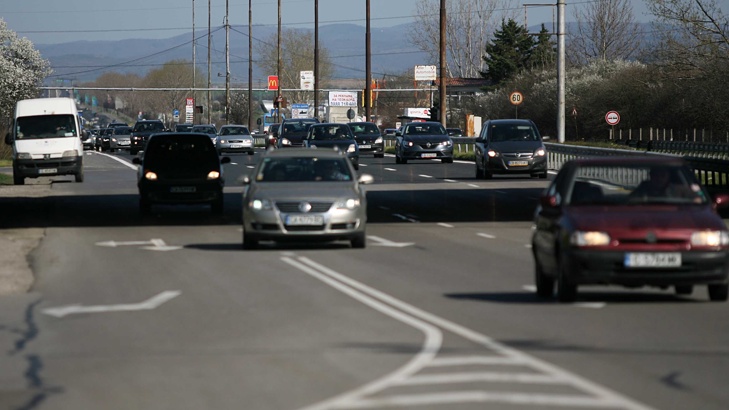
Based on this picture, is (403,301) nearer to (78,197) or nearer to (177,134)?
(177,134)

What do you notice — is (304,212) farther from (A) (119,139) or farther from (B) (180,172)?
(A) (119,139)

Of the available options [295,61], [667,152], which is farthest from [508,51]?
[667,152]

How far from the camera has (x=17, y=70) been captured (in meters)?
90.6

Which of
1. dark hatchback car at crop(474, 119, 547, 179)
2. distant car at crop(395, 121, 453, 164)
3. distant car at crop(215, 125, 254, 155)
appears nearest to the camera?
dark hatchback car at crop(474, 119, 547, 179)

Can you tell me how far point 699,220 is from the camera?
14.1 metres

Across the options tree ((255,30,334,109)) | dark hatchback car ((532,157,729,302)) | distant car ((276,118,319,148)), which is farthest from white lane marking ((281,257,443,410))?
tree ((255,30,334,109))

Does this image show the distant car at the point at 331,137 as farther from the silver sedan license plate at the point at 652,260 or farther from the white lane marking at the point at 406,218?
the silver sedan license plate at the point at 652,260

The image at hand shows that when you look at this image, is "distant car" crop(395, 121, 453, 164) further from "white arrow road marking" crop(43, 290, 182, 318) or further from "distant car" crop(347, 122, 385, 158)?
"white arrow road marking" crop(43, 290, 182, 318)

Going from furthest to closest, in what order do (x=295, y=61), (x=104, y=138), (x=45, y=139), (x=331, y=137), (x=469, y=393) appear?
(x=295, y=61)
(x=104, y=138)
(x=331, y=137)
(x=45, y=139)
(x=469, y=393)

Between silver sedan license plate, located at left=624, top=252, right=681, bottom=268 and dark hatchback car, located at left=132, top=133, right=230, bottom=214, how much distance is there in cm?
1670

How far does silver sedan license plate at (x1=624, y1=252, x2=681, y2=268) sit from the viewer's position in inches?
542

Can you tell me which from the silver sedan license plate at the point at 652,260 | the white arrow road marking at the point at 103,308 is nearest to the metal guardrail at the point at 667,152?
the silver sedan license plate at the point at 652,260

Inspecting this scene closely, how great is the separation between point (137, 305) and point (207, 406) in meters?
6.13

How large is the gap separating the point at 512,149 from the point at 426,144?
14.2m
